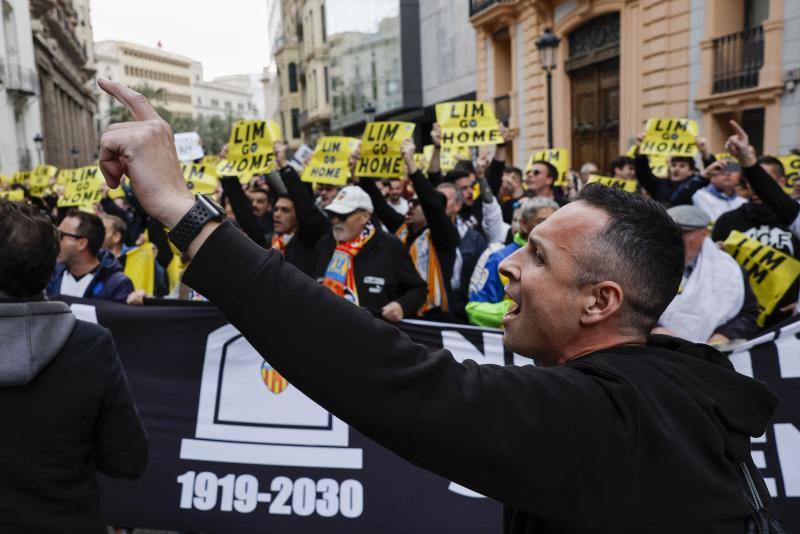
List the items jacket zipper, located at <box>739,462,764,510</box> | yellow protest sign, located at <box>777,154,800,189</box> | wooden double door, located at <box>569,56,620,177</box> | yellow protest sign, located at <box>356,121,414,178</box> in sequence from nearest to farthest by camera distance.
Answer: jacket zipper, located at <box>739,462,764,510</box> < yellow protest sign, located at <box>356,121,414,178</box> < yellow protest sign, located at <box>777,154,800,189</box> < wooden double door, located at <box>569,56,620,177</box>

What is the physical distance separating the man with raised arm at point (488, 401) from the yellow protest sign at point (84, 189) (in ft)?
25.8

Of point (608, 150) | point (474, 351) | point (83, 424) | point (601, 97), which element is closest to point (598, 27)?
point (601, 97)

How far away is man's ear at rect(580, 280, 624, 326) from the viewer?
135 centimetres

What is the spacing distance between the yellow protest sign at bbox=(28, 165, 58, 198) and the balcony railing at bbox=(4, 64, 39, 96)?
31.0 m

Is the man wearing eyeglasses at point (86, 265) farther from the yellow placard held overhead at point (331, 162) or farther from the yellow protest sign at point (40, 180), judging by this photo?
the yellow protest sign at point (40, 180)

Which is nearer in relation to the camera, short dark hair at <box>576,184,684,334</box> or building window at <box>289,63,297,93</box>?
short dark hair at <box>576,184,684,334</box>

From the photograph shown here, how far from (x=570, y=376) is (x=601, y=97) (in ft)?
57.5

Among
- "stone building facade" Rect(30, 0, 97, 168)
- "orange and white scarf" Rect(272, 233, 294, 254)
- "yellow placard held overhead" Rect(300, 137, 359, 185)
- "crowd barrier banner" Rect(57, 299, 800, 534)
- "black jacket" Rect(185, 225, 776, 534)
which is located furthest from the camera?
"stone building facade" Rect(30, 0, 97, 168)

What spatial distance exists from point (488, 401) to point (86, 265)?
13.1 ft

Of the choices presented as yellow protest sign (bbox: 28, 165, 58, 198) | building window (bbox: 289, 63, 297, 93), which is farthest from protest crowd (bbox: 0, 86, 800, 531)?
building window (bbox: 289, 63, 297, 93)

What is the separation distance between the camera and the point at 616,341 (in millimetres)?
1388

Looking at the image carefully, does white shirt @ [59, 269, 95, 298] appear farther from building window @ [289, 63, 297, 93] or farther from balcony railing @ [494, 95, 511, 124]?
building window @ [289, 63, 297, 93]

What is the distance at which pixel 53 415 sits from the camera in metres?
2.14

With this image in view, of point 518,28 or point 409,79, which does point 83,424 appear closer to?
point 518,28
